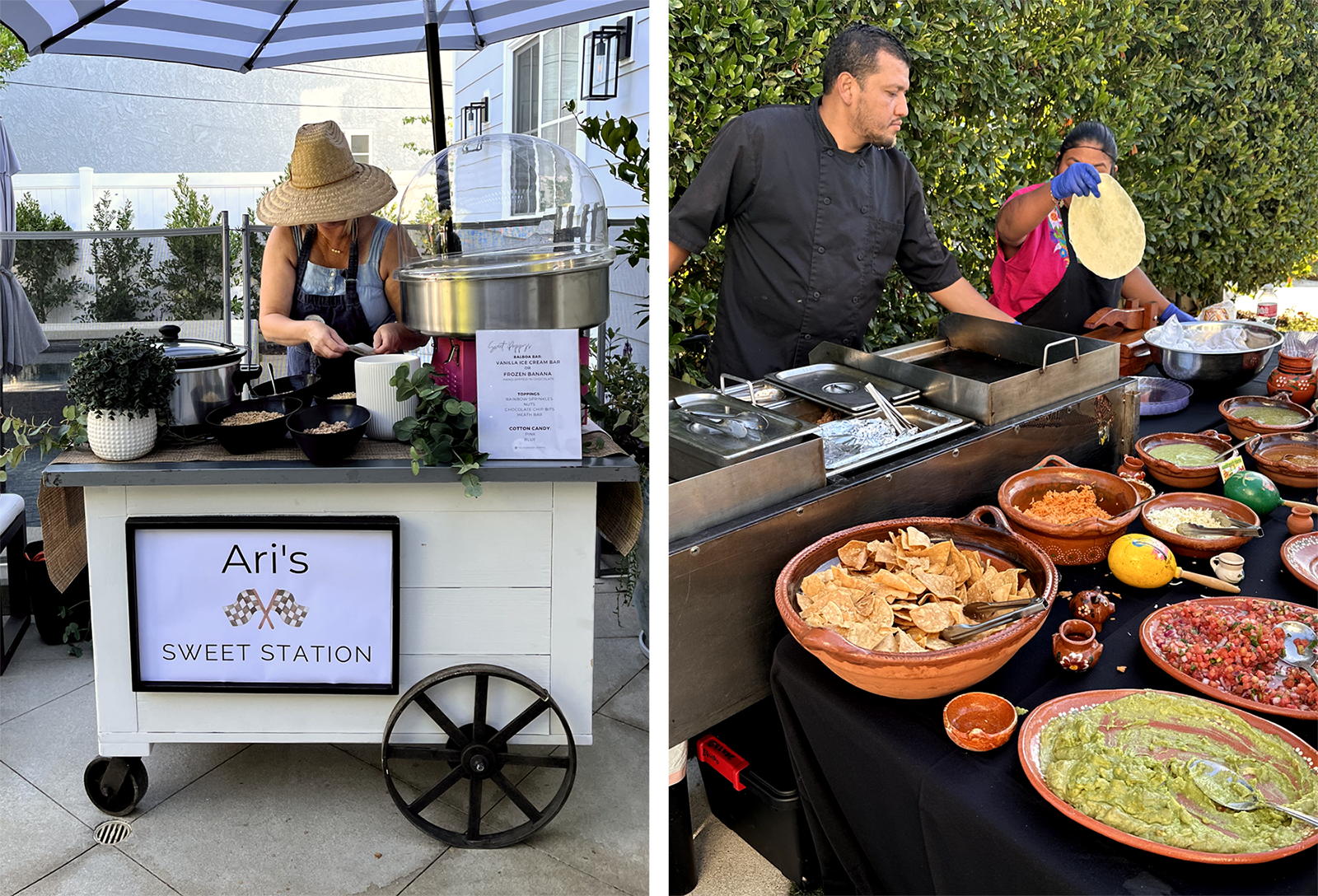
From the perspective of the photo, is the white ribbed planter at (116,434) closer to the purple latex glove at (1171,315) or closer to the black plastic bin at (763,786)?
the black plastic bin at (763,786)

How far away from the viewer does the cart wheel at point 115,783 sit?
2250 mm

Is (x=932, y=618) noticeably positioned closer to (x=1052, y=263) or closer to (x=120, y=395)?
(x=120, y=395)

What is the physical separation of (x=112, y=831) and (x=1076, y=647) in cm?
215

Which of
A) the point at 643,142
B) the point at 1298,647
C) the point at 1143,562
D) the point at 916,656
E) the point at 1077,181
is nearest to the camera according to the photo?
the point at 916,656

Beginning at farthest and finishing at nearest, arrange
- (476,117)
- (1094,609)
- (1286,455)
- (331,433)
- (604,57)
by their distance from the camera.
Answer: (476,117) → (604,57) → (1286,455) → (331,433) → (1094,609)

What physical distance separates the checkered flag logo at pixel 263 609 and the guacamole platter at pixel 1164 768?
5.27 ft

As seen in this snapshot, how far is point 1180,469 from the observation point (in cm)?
214

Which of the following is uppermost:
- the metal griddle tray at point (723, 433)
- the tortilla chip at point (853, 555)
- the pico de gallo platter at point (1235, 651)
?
the metal griddle tray at point (723, 433)

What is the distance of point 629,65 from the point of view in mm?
5035

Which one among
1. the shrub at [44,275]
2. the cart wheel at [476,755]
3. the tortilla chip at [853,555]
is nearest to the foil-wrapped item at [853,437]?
the tortilla chip at [853,555]

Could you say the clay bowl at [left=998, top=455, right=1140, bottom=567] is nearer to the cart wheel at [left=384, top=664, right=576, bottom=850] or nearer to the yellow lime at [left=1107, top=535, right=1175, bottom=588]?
the yellow lime at [left=1107, top=535, right=1175, bottom=588]

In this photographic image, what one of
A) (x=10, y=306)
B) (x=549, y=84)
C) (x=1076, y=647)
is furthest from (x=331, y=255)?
(x=549, y=84)

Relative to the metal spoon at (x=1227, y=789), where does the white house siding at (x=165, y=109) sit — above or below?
above

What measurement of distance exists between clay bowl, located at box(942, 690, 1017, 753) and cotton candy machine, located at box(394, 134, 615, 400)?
1.21m
